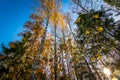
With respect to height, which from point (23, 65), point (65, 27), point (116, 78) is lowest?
point (116, 78)

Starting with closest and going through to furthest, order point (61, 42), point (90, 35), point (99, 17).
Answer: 1. point (90, 35)
2. point (99, 17)
3. point (61, 42)

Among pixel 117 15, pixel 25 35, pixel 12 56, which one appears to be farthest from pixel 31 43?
pixel 117 15

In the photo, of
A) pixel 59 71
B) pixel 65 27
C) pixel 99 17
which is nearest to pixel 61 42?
pixel 65 27

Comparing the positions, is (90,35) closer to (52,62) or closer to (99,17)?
(99,17)

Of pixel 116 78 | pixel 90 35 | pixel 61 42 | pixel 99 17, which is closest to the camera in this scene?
pixel 116 78

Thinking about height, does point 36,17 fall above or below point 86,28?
above

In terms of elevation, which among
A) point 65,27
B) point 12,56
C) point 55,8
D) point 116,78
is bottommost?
point 116,78

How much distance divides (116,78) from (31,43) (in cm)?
1095

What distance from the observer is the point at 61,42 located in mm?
18562

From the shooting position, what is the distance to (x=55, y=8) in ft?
46.9

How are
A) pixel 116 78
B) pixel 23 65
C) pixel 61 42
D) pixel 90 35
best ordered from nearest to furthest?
1. pixel 116 78
2. pixel 90 35
3. pixel 23 65
4. pixel 61 42

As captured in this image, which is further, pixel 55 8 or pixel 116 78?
pixel 55 8

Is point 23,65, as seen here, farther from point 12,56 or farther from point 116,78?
point 116,78

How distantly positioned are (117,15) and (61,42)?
7765mm
